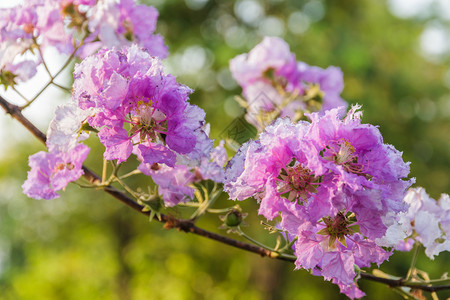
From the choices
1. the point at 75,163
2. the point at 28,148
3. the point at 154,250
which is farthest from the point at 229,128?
the point at 28,148

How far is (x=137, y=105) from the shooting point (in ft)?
2.79

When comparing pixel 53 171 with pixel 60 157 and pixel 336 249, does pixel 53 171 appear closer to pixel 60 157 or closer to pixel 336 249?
pixel 60 157

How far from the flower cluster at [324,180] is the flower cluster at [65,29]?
656mm

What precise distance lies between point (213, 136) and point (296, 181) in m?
5.43

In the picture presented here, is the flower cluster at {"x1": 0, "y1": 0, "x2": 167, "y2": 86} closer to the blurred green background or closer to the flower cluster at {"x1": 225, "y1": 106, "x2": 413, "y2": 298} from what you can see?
the flower cluster at {"x1": 225, "y1": 106, "x2": 413, "y2": 298}

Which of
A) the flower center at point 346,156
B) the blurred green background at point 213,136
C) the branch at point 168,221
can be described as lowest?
the branch at point 168,221

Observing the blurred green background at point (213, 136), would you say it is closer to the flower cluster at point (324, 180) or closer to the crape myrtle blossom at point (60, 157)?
the crape myrtle blossom at point (60, 157)

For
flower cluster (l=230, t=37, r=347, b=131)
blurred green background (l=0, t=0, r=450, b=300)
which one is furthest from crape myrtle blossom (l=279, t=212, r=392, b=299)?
blurred green background (l=0, t=0, r=450, b=300)

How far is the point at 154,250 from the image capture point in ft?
40.1

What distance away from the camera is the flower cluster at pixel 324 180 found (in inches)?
30.2

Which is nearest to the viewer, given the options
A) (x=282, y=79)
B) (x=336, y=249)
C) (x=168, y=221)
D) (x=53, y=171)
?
(x=336, y=249)

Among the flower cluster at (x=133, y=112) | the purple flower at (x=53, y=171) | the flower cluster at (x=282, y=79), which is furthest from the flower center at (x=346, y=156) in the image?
the flower cluster at (x=282, y=79)

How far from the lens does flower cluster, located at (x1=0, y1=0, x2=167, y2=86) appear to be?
1.28 meters

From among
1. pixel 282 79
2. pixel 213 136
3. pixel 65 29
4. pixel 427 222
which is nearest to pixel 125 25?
pixel 65 29
